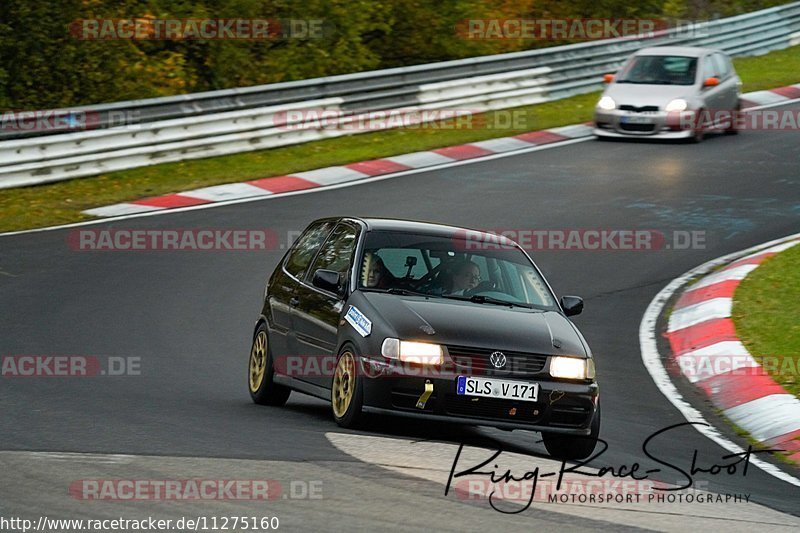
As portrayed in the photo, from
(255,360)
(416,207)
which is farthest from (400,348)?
(416,207)

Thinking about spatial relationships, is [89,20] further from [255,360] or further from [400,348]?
[400,348]

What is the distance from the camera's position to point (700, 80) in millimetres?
24391

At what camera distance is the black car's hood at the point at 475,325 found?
28.5ft

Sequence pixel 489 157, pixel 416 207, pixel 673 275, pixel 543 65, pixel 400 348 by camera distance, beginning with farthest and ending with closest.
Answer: pixel 543 65, pixel 489 157, pixel 416 207, pixel 673 275, pixel 400 348

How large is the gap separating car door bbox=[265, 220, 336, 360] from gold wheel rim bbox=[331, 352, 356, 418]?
927mm

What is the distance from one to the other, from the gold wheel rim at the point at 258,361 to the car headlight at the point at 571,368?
97.9 inches

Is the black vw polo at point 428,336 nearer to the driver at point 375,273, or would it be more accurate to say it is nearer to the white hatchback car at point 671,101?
the driver at point 375,273

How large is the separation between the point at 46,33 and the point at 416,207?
825cm

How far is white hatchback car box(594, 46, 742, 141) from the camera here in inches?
940

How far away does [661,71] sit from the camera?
81.9 feet

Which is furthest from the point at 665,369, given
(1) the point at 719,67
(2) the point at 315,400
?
(1) the point at 719,67

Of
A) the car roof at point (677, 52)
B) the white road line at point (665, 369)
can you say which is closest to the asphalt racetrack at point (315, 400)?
the white road line at point (665, 369)

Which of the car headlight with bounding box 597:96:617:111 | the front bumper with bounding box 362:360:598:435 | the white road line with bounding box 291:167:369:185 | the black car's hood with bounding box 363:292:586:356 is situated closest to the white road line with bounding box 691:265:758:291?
the black car's hood with bounding box 363:292:586:356

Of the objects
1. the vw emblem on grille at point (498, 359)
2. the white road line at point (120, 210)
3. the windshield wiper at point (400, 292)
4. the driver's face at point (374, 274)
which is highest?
the driver's face at point (374, 274)
